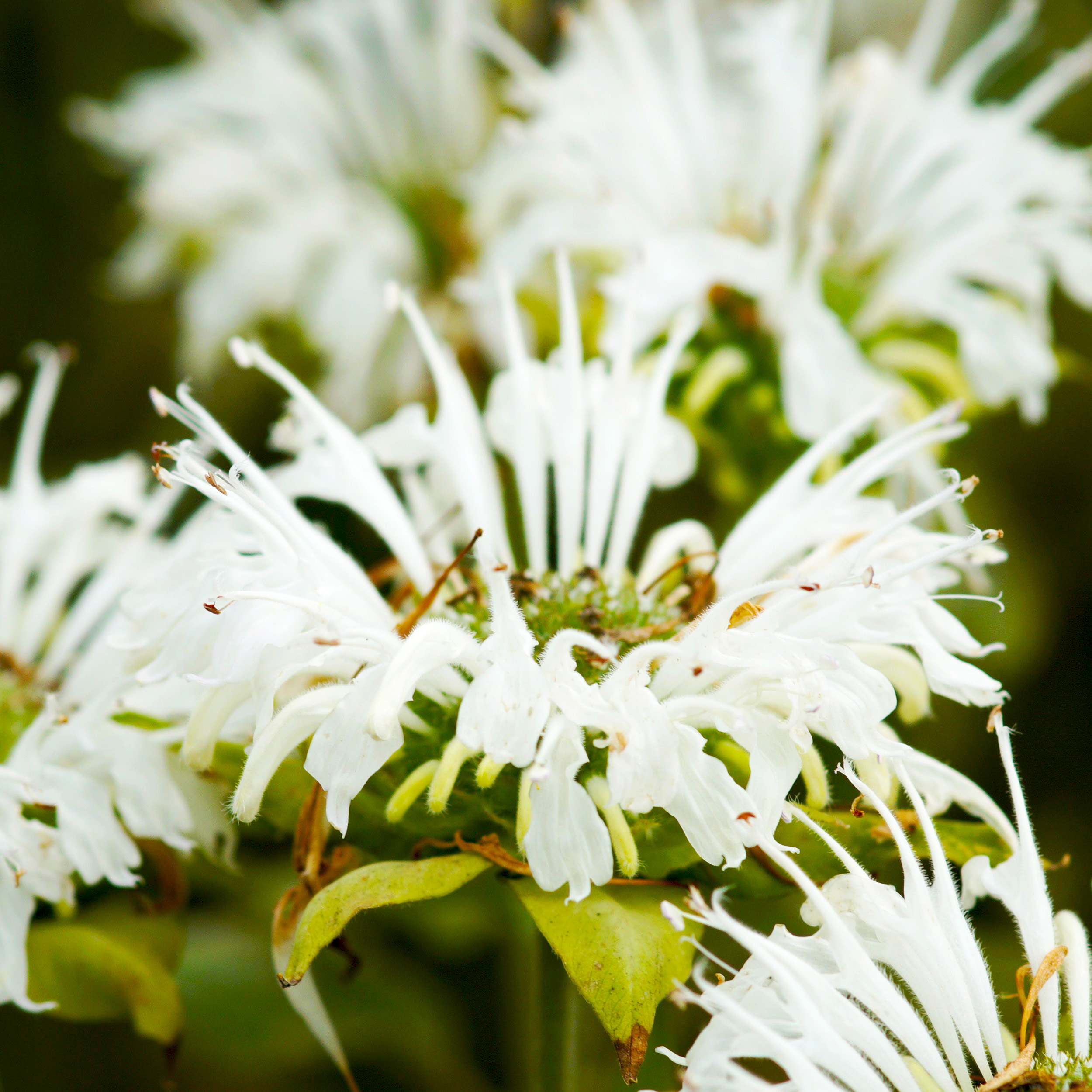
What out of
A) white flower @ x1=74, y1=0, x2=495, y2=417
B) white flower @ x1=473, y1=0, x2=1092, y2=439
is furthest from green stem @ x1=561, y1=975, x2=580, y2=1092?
white flower @ x1=74, y1=0, x2=495, y2=417

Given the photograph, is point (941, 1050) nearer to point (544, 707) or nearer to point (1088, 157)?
point (544, 707)

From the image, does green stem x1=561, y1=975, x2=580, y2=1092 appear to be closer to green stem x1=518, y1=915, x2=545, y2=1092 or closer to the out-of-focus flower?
green stem x1=518, y1=915, x2=545, y2=1092

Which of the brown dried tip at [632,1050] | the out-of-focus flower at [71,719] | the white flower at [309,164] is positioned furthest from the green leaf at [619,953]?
the white flower at [309,164]

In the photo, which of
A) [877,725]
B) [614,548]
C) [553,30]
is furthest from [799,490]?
[553,30]

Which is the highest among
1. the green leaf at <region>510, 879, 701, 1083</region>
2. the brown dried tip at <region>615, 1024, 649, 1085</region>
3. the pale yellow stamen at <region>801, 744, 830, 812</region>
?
the pale yellow stamen at <region>801, 744, 830, 812</region>

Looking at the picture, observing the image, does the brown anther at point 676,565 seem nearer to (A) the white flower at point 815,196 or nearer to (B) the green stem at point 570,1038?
(A) the white flower at point 815,196
